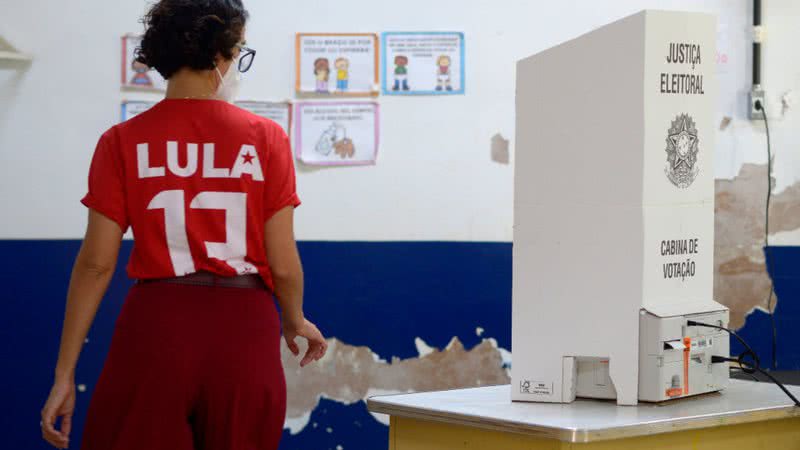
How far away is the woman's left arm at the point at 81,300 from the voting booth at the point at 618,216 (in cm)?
74

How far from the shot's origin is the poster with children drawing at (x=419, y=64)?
313 centimetres

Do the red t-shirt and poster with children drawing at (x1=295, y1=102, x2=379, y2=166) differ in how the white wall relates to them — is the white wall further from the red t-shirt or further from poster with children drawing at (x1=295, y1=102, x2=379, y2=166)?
the red t-shirt

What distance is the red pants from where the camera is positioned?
1445mm

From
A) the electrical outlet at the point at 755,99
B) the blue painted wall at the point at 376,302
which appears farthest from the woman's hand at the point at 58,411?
the electrical outlet at the point at 755,99

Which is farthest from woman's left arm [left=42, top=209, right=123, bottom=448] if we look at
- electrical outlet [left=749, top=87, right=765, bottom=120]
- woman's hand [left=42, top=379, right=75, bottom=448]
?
electrical outlet [left=749, top=87, right=765, bottom=120]

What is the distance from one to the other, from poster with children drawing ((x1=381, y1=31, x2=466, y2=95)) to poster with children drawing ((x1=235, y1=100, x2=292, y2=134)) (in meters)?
0.31

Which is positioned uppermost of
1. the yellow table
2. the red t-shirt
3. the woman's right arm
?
the red t-shirt

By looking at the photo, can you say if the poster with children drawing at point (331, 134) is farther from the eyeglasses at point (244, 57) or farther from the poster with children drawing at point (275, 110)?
the eyeglasses at point (244, 57)

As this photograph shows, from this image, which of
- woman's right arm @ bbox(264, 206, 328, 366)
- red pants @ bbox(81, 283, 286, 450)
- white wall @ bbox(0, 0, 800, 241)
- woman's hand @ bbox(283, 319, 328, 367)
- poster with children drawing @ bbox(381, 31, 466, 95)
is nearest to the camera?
red pants @ bbox(81, 283, 286, 450)

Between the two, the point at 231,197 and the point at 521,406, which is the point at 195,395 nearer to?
the point at 231,197

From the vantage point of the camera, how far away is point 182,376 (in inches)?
56.8

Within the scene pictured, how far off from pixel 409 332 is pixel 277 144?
1632mm

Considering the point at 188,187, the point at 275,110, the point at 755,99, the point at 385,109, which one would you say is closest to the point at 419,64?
the point at 385,109

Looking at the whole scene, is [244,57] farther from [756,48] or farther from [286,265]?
[756,48]
